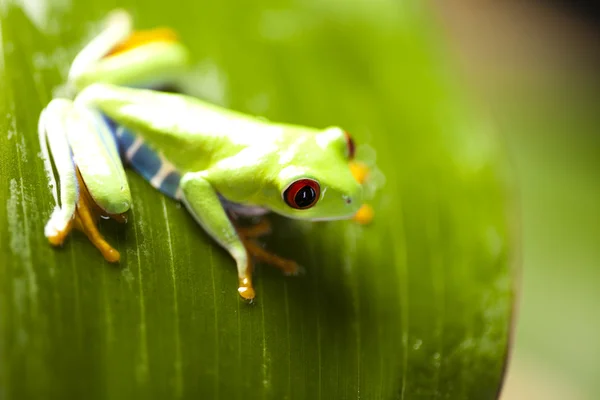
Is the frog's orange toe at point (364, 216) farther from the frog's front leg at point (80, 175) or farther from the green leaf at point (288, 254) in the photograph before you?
the frog's front leg at point (80, 175)

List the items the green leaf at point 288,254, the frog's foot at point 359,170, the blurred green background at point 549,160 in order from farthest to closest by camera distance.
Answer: the blurred green background at point 549,160 → the frog's foot at point 359,170 → the green leaf at point 288,254

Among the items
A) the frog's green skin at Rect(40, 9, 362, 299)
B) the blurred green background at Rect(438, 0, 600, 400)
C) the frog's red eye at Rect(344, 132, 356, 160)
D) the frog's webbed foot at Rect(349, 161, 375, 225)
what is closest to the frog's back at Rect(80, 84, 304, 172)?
the frog's green skin at Rect(40, 9, 362, 299)

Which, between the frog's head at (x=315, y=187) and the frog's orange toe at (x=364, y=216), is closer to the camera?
the frog's head at (x=315, y=187)

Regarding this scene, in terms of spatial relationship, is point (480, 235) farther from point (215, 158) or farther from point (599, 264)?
point (599, 264)

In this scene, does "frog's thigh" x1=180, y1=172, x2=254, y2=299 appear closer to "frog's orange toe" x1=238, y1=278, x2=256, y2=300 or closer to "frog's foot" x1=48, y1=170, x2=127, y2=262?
"frog's orange toe" x1=238, y1=278, x2=256, y2=300

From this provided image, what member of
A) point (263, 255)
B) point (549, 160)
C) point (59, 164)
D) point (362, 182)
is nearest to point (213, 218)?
point (263, 255)

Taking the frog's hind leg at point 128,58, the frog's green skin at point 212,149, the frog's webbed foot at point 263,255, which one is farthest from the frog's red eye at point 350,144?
the frog's hind leg at point 128,58
